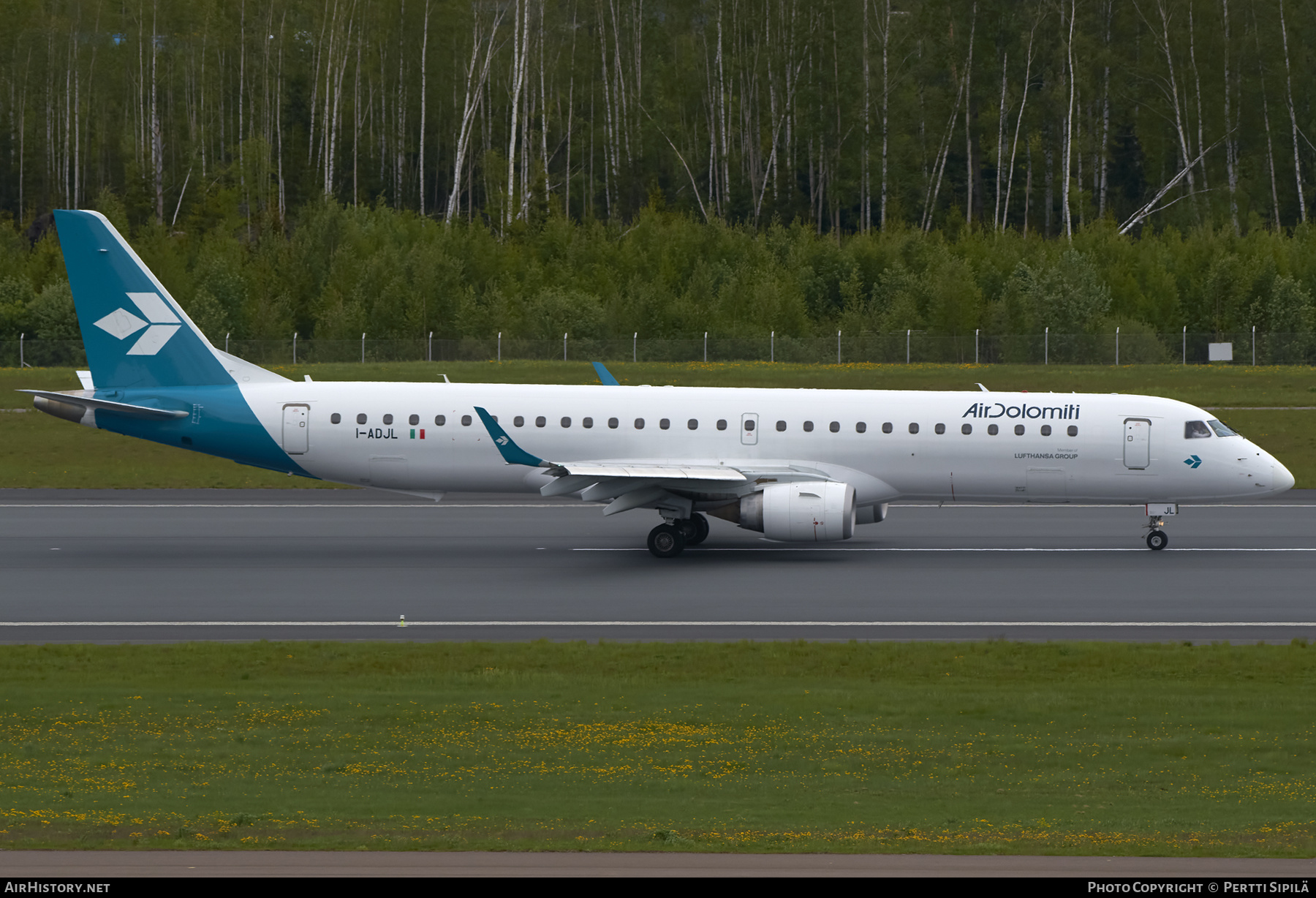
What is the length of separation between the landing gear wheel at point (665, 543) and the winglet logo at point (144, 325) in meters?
10.6

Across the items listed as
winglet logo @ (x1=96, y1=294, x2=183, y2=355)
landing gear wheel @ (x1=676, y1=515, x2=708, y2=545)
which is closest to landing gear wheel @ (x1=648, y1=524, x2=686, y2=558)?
landing gear wheel @ (x1=676, y1=515, x2=708, y2=545)

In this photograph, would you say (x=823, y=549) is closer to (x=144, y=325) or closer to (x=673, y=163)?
(x=144, y=325)

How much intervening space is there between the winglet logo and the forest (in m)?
45.5

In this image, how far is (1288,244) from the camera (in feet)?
271

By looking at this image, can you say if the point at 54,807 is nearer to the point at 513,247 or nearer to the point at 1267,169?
the point at 513,247

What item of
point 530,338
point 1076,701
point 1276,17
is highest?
point 1276,17

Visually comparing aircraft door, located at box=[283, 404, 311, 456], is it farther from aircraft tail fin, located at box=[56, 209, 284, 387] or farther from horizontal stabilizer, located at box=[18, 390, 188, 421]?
horizontal stabilizer, located at box=[18, 390, 188, 421]

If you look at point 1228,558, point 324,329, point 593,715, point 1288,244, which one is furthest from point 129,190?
point 593,715

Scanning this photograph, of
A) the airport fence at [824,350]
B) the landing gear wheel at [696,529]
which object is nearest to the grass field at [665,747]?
the landing gear wheel at [696,529]

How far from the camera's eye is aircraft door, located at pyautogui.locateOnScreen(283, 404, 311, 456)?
3048 cm

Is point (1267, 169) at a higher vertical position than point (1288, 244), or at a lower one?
higher

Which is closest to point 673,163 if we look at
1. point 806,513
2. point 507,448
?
point 507,448

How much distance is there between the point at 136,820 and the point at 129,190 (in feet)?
300

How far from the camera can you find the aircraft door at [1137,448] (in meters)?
30.2
